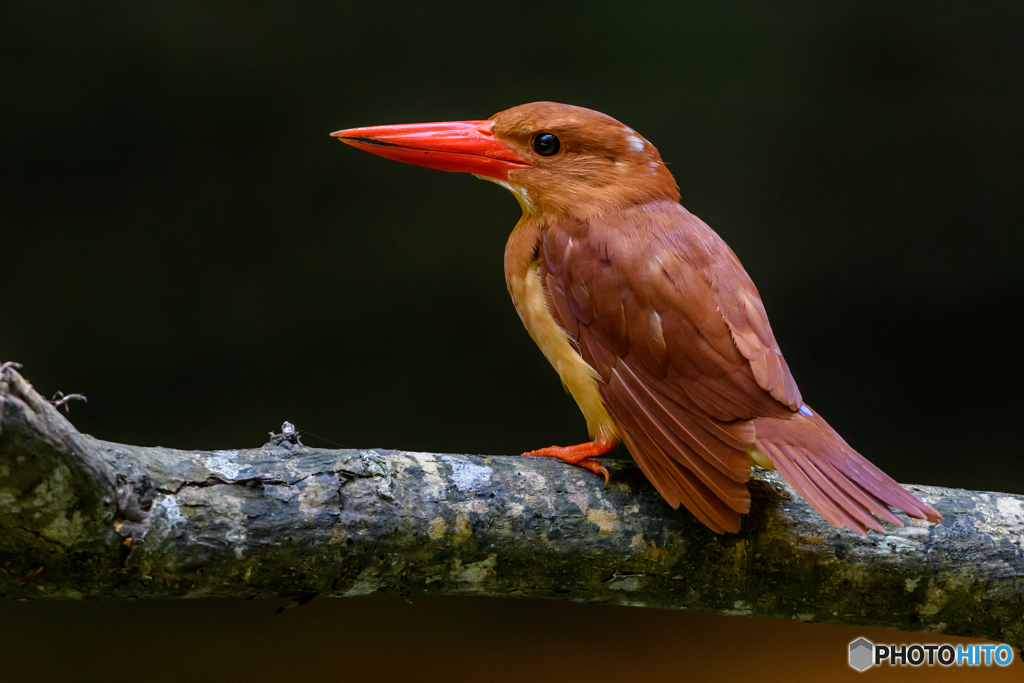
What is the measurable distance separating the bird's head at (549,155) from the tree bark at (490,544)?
55cm

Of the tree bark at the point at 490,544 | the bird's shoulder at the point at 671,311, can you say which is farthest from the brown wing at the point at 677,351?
the tree bark at the point at 490,544

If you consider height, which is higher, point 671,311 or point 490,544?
point 671,311

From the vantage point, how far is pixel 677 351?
4.64ft

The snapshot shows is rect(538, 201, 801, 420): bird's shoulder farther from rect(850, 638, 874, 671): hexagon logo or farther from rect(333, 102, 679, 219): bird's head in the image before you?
rect(850, 638, 874, 671): hexagon logo

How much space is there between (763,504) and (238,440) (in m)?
1.94

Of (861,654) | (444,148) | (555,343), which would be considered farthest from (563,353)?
(861,654)

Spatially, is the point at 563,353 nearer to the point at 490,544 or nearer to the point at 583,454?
the point at 583,454

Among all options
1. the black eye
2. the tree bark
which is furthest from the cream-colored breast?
the black eye

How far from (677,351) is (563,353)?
229 mm

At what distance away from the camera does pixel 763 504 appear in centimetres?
144

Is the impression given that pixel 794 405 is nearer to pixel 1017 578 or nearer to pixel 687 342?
pixel 687 342

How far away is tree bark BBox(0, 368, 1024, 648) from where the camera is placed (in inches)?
46.8

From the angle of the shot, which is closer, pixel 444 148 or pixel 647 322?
pixel 647 322

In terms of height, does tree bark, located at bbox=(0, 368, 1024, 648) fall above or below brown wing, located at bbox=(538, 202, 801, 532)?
below
